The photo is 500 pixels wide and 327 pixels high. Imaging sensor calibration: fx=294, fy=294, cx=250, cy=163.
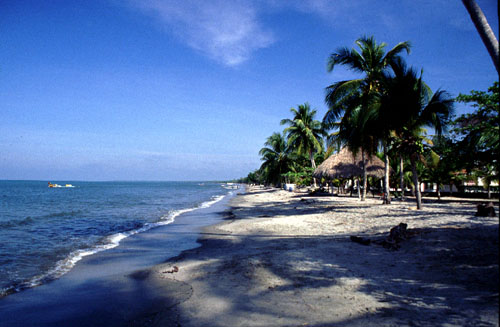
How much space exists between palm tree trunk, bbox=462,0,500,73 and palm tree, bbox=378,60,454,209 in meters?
7.42

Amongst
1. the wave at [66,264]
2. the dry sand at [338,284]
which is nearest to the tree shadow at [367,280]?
the dry sand at [338,284]

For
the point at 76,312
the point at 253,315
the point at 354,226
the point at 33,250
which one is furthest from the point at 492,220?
the point at 33,250

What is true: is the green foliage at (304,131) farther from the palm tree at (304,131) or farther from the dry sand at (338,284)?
the dry sand at (338,284)

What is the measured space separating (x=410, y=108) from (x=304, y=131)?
22752 mm

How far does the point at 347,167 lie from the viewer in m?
22.3

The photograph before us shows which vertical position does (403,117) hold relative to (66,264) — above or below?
above

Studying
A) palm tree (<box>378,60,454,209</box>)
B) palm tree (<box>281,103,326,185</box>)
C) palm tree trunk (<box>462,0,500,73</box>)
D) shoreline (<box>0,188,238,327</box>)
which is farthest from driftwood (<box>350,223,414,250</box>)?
palm tree (<box>281,103,326,185</box>)

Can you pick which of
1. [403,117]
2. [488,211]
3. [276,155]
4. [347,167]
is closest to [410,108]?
[403,117]

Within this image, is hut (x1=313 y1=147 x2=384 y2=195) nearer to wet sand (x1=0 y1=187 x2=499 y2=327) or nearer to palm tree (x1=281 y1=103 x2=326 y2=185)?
palm tree (x1=281 y1=103 x2=326 y2=185)

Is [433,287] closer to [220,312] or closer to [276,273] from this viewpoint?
[276,273]

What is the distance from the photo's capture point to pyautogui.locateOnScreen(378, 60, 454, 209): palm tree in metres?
10.9

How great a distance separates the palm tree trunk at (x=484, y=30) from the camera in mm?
3412

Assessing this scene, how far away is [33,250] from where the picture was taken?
906 centimetres

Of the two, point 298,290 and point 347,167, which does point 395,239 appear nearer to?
point 298,290
